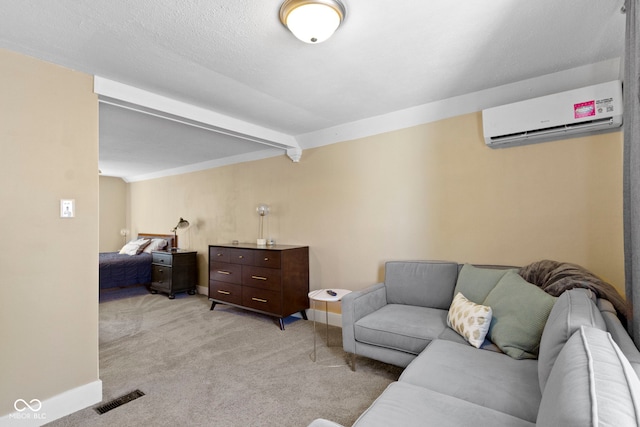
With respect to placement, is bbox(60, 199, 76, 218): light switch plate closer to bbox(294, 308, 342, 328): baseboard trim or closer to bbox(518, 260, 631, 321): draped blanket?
bbox(294, 308, 342, 328): baseboard trim

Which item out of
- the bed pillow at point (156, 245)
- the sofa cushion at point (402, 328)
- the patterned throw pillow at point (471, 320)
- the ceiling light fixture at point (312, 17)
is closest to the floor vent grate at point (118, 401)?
the sofa cushion at point (402, 328)

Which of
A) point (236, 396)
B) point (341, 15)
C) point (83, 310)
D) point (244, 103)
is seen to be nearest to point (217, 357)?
point (236, 396)

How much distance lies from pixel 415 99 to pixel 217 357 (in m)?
2.99

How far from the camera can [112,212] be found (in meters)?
6.82

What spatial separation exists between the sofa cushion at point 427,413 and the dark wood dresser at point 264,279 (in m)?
2.27

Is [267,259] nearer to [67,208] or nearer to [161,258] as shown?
[67,208]

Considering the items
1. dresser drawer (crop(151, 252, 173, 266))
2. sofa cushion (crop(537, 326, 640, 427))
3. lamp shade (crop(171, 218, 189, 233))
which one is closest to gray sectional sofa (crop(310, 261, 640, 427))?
sofa cushion (crop(537, 326, 640, 427))

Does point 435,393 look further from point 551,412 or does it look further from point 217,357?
point 217,357

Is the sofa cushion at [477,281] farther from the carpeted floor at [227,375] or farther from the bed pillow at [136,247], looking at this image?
the bed pillow at [136,247]

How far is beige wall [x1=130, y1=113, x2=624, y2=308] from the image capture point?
89.4 inches

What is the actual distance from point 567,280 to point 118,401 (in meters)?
3.07

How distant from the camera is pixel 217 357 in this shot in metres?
2.79

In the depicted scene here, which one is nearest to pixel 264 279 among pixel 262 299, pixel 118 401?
pixel 262 299

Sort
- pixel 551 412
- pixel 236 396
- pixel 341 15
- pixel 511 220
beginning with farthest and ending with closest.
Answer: pixel 511 220, pixel 236 396, pixel 341 15, pixel 551 412
